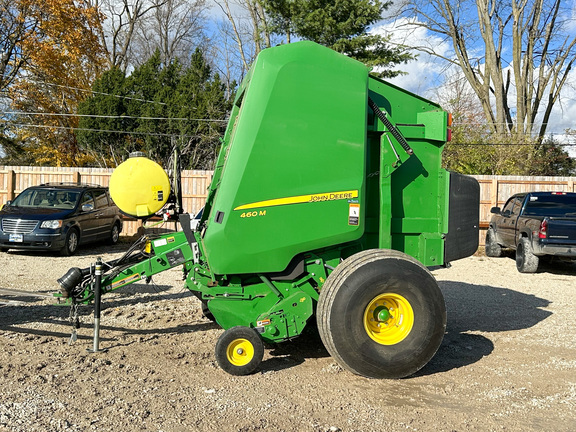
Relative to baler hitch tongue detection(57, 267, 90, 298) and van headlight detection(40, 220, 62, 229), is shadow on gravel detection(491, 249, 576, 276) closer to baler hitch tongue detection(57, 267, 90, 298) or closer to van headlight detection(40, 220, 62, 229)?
baler hitch tongue detection(57, 267, 90, 298)

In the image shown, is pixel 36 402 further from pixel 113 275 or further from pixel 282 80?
pixel 282 80

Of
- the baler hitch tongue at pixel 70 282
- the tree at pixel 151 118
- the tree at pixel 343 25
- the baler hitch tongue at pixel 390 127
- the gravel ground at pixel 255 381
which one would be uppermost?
the tree at pixel 343 25

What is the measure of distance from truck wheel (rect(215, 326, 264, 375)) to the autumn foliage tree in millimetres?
22720

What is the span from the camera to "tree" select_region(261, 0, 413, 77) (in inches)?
857

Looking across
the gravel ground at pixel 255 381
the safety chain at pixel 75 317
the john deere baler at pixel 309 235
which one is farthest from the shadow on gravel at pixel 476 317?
the safety chain at pixel 75 317

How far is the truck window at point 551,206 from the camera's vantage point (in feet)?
39.2

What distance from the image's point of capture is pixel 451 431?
146 inches

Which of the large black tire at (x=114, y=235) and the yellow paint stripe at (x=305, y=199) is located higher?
the yellow paint stripe at (x=305, y=199)

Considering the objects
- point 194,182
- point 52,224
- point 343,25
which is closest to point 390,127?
point 52,224

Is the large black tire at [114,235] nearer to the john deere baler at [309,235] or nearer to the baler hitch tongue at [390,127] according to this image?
the john deere baler at [309,235]

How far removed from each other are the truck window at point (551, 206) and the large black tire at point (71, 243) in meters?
11.0

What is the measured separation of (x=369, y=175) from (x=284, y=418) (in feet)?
7.99

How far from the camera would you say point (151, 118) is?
2353cm

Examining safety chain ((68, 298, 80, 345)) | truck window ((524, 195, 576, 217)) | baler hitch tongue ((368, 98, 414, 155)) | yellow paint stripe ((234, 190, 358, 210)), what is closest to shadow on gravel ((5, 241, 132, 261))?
safety chain ((68, 298, 80, 345))
